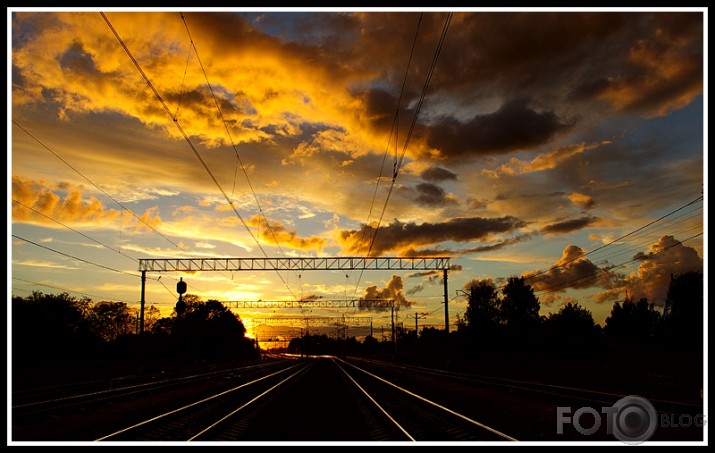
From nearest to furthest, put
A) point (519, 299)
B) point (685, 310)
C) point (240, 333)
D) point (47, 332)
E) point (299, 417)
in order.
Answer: point (299, 417) → point (47, 332) → point (685, 310) → point (519, 299) → point (240, 333)

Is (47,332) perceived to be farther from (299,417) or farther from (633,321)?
(633,321)

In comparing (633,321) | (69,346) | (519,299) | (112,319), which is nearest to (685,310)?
(633,321)

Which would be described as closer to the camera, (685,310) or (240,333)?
(685,310)

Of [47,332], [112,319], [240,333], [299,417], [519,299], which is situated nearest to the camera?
[299,417]

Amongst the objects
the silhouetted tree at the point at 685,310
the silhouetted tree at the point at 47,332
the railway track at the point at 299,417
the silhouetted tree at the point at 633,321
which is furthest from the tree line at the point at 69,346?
the silhouetted tree at the point at 633,321

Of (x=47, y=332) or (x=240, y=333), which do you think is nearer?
(x=47, y=332)

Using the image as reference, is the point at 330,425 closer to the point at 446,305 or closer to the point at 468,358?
the point at 446,305

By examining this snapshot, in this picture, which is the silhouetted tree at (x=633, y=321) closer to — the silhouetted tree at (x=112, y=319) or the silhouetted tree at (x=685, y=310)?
the silhouetted tree at (x=685, y=310)

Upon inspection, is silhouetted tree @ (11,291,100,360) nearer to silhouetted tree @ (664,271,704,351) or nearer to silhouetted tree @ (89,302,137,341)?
silhouetted tree @ (89,302,137,341)

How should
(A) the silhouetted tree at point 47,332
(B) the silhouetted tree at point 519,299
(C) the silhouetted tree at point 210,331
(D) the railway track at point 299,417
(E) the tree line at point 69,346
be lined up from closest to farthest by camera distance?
(D) the railway track at point 299,417 → (E) the tree line at point 69,346 → (A) the silhouetted tree at point 47,332 → (C) the silhouetted tree at point 210,331 → (B) the silhouetted tree at point 519,299

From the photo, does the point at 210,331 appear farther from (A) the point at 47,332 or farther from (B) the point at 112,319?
(A) the point at 47,332

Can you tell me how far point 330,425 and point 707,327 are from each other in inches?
436

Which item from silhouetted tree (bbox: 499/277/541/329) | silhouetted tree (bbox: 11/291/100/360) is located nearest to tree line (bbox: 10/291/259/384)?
silhouetted tree (bbox: 11/291/100/360)

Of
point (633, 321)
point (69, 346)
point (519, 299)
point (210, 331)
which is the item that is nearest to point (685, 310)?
point (633, 321)
